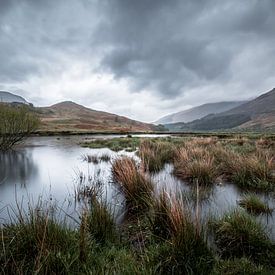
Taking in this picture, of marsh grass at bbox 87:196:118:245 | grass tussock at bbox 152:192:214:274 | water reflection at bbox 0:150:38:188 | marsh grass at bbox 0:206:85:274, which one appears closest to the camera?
marsh grass at bbox 0:206:85:274

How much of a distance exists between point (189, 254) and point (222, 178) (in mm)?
5876

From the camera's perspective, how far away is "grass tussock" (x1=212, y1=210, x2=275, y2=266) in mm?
3414

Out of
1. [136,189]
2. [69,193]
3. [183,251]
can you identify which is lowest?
[69,193]

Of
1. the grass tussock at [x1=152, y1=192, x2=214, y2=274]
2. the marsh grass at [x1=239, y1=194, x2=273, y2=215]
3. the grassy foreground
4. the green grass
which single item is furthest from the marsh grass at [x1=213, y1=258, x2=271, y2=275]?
the green grass

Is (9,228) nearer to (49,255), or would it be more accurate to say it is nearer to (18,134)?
(49,255)

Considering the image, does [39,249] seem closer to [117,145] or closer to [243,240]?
[243,240]

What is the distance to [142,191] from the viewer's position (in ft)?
19.9

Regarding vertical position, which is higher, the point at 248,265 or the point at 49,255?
the point at 49,255

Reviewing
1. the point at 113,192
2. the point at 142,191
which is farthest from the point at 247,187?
the point at 113,192

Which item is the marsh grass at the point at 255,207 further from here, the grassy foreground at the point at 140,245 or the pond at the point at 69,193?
the grassy foreground at the point at 140,245

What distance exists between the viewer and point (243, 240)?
366cm

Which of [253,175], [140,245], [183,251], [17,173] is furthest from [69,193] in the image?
[253,175]

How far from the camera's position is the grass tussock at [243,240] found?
3414 mm

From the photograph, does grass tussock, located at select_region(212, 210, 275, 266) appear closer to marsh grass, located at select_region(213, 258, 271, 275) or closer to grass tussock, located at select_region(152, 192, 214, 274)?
marsh grass, located at select_region(213, 258, 271, 275)
